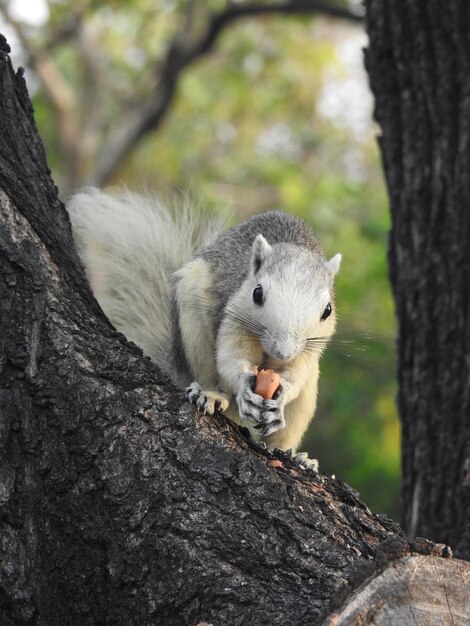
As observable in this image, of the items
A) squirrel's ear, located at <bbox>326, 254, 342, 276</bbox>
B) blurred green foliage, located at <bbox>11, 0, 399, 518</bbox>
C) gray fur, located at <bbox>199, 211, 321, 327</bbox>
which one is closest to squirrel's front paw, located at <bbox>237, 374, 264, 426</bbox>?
gray fur, located at <bbox>199, 211, 321, 327</bbox>

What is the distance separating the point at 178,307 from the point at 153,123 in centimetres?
841

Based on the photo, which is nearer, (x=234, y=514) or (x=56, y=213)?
(x=234, y=514)

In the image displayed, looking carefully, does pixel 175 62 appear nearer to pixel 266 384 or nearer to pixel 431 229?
pixel 431 229

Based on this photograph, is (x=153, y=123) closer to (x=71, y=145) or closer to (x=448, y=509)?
(x=71, y=145)

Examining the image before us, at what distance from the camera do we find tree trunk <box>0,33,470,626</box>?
6.63 ft

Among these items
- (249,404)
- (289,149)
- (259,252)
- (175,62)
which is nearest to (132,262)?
(259,252)

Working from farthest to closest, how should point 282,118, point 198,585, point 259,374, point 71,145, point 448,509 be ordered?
point 282,118 < point 71,145 < point 448,509 < point 259,374 < point 198,585

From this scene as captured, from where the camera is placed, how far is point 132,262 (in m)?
3.60

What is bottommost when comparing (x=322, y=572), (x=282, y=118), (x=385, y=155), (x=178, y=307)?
(x=322, y=572)

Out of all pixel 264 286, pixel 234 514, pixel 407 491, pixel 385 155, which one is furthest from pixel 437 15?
pixel 234 514

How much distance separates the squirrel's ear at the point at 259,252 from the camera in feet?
10.1

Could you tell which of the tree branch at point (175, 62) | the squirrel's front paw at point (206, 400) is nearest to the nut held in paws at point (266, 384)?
the squirrel's front paw at point (206, 400)

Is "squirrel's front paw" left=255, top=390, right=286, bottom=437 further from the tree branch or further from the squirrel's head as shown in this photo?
the tree branch

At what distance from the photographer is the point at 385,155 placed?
11.3 feet
